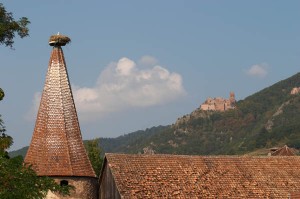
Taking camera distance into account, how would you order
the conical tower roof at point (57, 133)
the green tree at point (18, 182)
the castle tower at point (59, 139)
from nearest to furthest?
the green tree at point (18, 182), the castle tower at point (59, 139), the conical tower roof at point (57, 133)

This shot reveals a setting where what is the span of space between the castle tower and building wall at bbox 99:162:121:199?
48.4 inches

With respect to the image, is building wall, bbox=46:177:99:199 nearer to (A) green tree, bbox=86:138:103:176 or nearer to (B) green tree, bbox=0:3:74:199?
(B) green tree, bbox=0:3:74:199

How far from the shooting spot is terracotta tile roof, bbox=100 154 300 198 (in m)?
30.9

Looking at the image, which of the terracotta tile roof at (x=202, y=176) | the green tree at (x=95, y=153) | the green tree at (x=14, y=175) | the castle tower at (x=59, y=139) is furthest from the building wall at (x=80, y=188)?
the green tree at (x=95, y=153)

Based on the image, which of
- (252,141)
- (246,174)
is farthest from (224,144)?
(246,174)

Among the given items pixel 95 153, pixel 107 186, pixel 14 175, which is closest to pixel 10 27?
pixel 14 175

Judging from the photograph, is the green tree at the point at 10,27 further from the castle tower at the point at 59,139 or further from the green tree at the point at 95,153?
the green tree at the point at 95,153

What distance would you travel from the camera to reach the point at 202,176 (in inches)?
1287

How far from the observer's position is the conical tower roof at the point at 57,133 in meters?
28.5

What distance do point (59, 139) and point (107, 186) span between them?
436 centimetres

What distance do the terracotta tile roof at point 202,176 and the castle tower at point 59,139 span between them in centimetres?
233

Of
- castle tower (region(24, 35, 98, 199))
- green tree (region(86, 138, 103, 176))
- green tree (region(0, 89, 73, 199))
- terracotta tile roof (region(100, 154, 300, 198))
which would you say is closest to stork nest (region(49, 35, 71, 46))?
castle tower (region(24, 35, 98, 199))

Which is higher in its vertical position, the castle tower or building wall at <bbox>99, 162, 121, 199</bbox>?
the castle tower

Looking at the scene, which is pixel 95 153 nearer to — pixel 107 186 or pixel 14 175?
pixel 107 186
